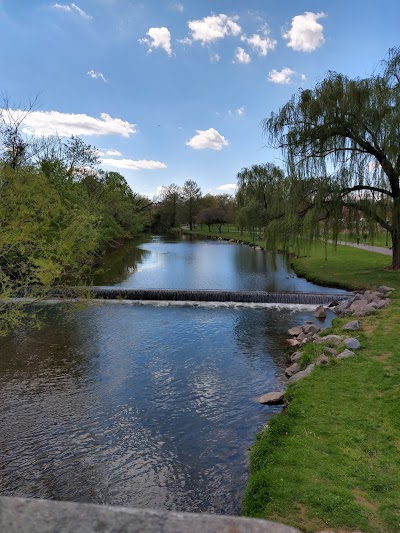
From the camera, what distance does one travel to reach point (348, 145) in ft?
64.2

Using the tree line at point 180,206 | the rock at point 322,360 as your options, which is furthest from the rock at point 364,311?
the tree line at point 180,206

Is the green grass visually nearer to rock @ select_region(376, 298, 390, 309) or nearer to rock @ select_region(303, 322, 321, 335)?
rock @ select_region(376, 298, 390, 309)

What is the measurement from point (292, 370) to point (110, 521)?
8.89 m

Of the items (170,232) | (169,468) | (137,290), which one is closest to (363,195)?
(137,290)

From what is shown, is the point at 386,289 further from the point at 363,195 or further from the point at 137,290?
the point at 137,290

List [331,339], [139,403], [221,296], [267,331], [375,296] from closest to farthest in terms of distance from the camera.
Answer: [139,403]
[331,339]
[267,331]
[375,296]
[221,296]

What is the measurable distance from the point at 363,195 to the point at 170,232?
2892 inches

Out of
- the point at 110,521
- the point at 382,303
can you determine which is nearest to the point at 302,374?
the point at 382,303

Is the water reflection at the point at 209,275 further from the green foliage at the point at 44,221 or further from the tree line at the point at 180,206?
the tree line at the point at 180,206

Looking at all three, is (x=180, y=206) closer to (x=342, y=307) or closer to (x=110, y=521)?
(x=342, y=307)

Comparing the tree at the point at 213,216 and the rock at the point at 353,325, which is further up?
the tree at the point at 213,216

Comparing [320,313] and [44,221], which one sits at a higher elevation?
[44,221]

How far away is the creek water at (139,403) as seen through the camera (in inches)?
242

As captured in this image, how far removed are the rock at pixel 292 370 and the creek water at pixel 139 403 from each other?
0.28 metres
